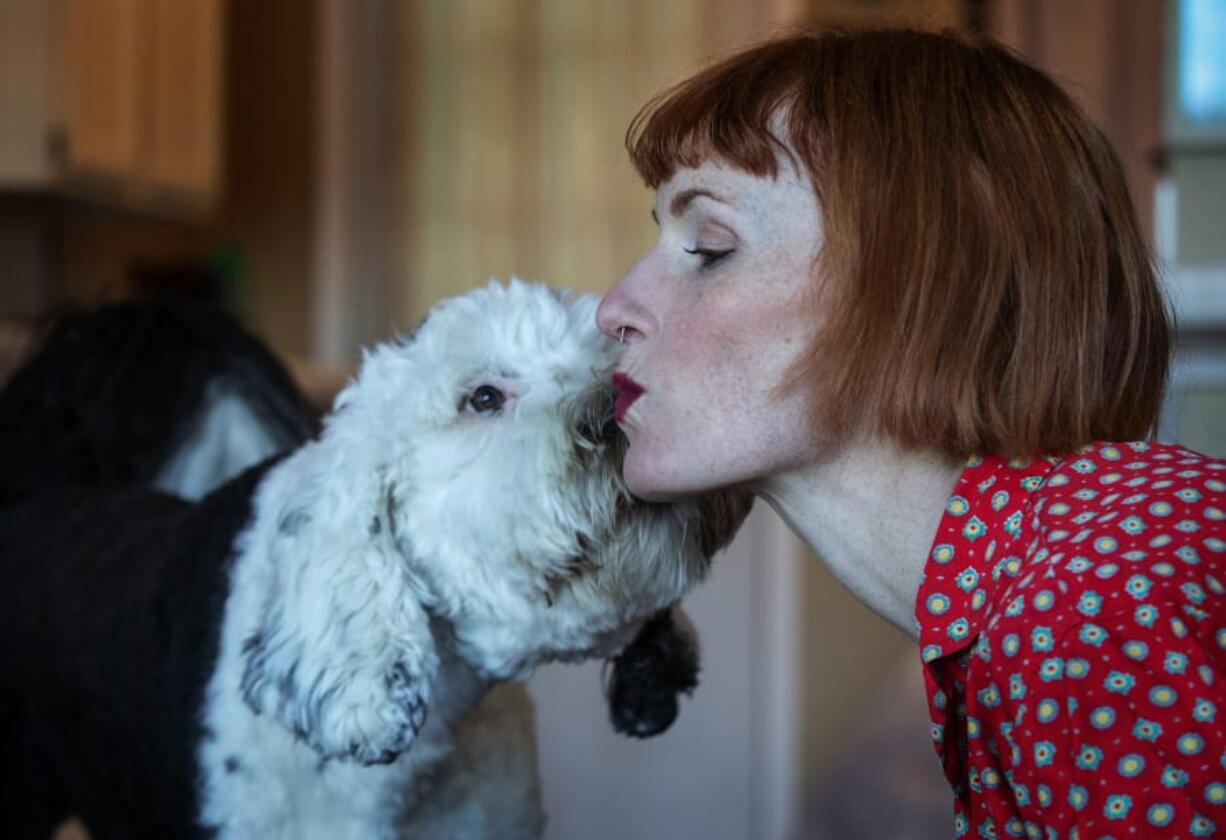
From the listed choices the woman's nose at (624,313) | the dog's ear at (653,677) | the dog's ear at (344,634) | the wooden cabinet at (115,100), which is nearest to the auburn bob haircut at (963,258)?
the woman's nose at (624,313)

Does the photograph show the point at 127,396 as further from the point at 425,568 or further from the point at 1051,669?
the point at 1051,669

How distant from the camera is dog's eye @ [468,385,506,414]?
4.06 feet

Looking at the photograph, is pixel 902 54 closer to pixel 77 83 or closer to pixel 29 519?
pixel 29 519

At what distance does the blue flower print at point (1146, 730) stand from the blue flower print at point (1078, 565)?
85 millimetres

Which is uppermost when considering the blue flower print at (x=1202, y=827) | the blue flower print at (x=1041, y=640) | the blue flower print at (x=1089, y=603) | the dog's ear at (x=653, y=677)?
the blue flower print at (x=1089, y=603)

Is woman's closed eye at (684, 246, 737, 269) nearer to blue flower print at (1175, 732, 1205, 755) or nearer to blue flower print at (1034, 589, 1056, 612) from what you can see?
blue flower print at (1034, 589, 1056, 612)

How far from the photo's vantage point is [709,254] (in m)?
1.03

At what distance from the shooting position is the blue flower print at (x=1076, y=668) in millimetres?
762

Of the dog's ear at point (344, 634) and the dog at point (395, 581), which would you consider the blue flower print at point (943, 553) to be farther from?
the dog's ear at point (344, 634)

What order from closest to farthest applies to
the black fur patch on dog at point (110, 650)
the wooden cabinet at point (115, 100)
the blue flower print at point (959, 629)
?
1. the blue flower print at point (959, 629)
2. the black fur patch on dog at point (110, 650)
3. the wooden cabinet at point (115, 100)

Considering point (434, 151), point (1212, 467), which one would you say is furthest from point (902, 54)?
point (434, 151)

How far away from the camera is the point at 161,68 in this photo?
14.4 feet

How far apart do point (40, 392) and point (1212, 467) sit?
150 cm

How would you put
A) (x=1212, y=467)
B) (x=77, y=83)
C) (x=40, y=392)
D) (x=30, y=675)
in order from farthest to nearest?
(x=77, y=83), (x=40, y=392), (x=30, y=675), (x=1212, y=467)
